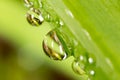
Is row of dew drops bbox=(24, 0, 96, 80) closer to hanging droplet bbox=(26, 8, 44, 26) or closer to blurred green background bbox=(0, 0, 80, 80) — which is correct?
hanging droplet bbox=(26, 8, 44, 26)

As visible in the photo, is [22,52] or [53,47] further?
[22,52]

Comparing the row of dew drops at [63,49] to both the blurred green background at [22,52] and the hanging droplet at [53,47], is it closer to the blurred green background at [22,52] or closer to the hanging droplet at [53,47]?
the hanging droplet at [53,47]

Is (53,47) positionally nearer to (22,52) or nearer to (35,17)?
(35,17)

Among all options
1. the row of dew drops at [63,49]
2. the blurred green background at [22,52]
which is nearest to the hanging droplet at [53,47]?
the row of dew drops at [63,49]

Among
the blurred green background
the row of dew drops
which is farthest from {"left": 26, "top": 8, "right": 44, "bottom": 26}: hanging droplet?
the blurred green background

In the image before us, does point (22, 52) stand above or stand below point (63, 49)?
above

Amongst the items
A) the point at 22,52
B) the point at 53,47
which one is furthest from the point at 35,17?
the point at 22,52
